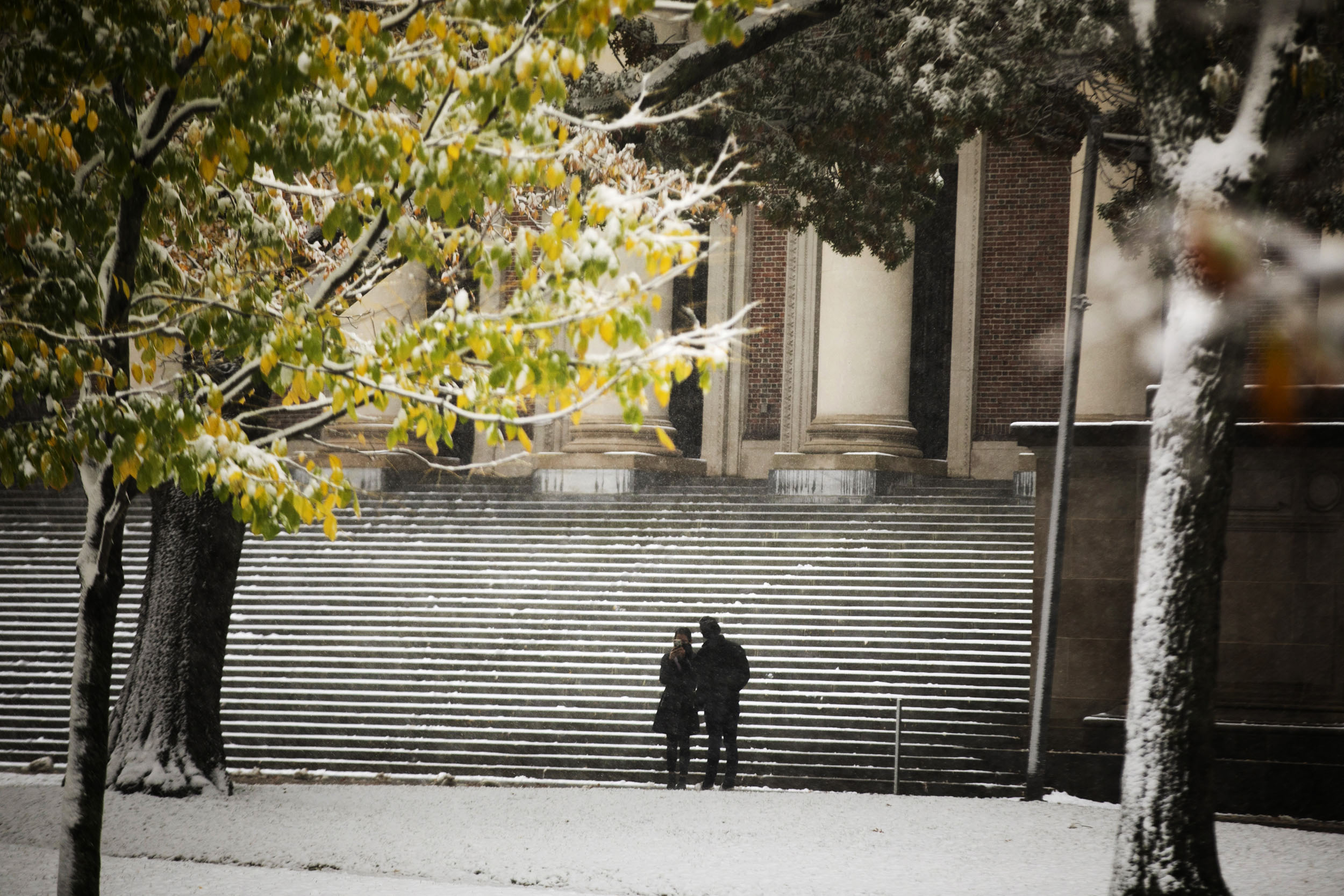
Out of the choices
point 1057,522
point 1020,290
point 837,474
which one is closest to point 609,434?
point 837,474

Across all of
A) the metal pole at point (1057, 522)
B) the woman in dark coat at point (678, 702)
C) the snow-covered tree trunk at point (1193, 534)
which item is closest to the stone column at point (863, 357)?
the metal pole at point (1057, 522)

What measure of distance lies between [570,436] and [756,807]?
37.8 ft

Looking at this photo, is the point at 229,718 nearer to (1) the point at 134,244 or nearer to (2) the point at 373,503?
(2) the point at 373,503

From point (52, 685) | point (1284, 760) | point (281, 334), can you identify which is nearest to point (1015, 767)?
point (1284, 760)

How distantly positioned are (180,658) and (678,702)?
13.1 feet

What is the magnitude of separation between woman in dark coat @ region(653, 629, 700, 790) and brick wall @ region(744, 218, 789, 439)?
1289 cm

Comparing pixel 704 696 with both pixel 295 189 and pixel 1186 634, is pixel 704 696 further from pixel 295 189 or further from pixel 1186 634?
pixel 295 189

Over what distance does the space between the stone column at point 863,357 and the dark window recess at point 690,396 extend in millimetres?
4235

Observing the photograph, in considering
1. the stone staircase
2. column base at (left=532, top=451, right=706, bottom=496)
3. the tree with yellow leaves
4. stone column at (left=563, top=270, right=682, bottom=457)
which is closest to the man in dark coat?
the stone staircase

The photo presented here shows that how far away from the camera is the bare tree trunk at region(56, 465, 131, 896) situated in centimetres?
536

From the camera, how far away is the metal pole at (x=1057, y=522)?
1127cm

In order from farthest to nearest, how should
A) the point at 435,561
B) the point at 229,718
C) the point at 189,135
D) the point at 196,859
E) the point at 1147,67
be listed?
the point at 435,561 < the point at 229,718 < the point at 196,859 < the point at 1147,67 < the point at 189,135

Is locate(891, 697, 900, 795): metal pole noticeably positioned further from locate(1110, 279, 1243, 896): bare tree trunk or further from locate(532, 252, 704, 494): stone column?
locate(532, 252, 704, 494): stone column

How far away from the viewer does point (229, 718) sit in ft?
44.7
